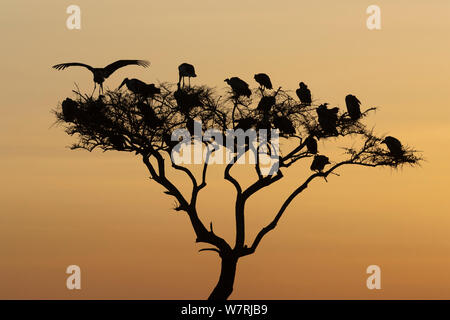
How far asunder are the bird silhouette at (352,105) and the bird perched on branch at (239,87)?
365 cm

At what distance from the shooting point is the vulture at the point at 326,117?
133 feet

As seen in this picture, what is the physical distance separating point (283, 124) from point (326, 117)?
5.26 ft

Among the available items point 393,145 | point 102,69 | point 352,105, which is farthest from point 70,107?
point 393,145

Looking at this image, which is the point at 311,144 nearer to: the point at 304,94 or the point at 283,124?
the point at 283,124

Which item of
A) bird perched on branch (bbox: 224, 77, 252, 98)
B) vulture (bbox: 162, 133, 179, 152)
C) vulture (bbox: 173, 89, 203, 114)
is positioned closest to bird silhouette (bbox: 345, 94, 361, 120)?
bird perched on branch (bbox: 224, 77, 252, 98)

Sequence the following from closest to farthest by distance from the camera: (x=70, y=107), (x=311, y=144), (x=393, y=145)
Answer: (x=70, y=107), (x=311, y=144), (x=393, y=145)

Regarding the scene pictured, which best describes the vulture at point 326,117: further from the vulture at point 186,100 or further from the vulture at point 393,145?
the vulture at point 186,100

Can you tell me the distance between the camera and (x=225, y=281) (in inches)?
1597
